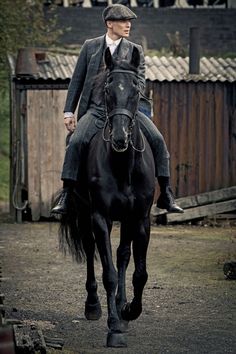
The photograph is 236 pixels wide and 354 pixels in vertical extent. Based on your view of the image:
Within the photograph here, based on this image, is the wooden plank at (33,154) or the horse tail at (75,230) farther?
the wooden plank at (33,154)

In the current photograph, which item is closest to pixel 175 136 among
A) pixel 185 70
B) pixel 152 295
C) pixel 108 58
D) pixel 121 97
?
pixel 185 70

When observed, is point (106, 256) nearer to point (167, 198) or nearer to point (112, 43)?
point (167, 198)

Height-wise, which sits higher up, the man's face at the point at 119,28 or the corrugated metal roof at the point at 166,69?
the man's face at the point at 119,28

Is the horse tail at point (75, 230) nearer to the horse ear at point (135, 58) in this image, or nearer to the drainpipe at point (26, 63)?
the horse ear at point (135, 58)

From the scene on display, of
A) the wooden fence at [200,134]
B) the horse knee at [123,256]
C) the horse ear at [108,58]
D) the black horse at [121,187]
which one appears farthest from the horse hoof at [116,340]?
the wooden fence at [200,134]

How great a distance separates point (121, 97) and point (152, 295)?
3.59 meters

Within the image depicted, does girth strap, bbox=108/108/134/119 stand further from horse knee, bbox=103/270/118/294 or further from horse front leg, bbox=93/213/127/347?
horse knee, bbox=103/270/118/294

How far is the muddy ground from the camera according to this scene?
30.2 ft

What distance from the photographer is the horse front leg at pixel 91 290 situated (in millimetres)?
10492

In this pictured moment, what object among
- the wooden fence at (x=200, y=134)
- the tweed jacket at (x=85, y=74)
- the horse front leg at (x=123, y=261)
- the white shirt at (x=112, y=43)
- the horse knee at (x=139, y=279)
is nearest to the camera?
the horse knee at (x=139, y=279)

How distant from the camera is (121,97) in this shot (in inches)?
354

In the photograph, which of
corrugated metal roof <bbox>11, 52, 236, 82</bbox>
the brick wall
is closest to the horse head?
corrugated metal roof <bbox>11, 52, 236, 82</bbox>

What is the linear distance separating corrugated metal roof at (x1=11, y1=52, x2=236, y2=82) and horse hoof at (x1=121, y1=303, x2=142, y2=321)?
11834 millimetres

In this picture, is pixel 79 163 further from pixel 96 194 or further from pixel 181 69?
pixel 181 69
